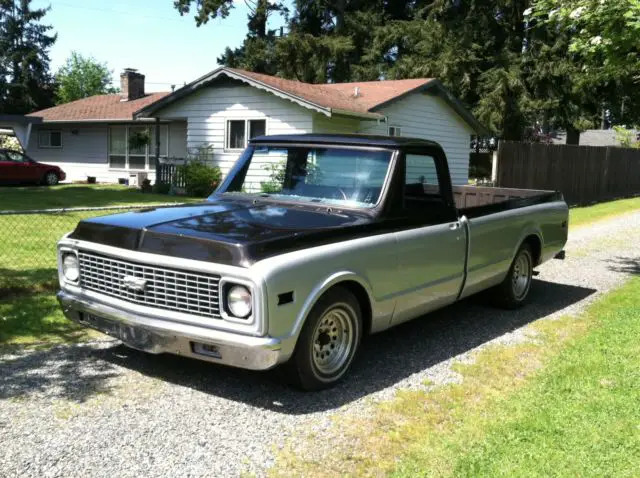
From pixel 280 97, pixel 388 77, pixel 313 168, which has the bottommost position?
pixel 313 168

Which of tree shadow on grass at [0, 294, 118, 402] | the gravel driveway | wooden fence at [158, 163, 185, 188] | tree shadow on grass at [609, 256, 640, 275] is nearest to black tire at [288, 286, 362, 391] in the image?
the gravel driveway

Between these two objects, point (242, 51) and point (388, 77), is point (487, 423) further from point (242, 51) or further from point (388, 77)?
point (242, 51)

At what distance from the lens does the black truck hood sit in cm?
416

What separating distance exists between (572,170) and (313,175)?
1761cm

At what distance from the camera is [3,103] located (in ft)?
186

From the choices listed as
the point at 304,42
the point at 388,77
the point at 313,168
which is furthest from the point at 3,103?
the point at 313,168

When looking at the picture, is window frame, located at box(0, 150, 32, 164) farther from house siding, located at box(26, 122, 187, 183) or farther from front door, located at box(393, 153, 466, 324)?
front door, located at box(393, 153, 466, 324)

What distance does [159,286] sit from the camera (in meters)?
4.34

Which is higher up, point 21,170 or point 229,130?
point 229,130

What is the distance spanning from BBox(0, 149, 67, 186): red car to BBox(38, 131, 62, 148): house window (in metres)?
5.08

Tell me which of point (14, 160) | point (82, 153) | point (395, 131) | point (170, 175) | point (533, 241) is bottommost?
point (170, 175)

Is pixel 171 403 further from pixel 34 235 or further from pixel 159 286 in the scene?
pixel 34 235

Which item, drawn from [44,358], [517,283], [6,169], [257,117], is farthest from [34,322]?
[6,169]

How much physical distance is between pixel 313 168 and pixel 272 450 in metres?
2.62
